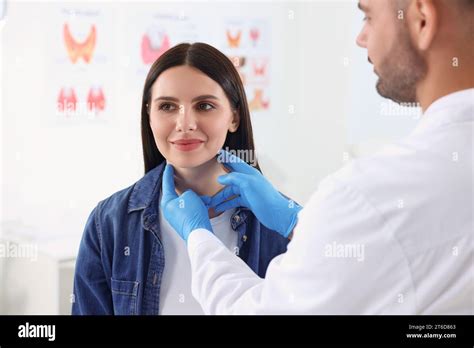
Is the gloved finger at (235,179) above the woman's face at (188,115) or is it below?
below

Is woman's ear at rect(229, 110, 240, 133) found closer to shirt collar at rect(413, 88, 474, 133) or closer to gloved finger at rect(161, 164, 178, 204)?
gloved finger at rect(161, 164, 178, 204)

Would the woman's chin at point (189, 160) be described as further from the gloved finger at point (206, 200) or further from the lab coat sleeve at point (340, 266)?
the lab coat sleeve at point (340, 266)

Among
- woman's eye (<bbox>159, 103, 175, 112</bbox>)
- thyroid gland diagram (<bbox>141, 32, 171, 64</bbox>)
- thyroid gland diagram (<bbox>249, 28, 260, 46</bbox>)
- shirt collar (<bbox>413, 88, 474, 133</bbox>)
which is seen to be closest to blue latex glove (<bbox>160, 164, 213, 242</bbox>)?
woman's eye (<bbox>159, 103, 175, 112</bbox>)

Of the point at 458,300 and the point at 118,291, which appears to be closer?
the point at 458,300

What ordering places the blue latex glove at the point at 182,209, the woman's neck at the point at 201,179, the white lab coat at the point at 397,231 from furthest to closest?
the woman's neck at the point at 201,179, the blue latex glove at the point at 182,209, the white lab coat at the point at 397,231

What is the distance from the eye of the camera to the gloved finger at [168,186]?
1.27m

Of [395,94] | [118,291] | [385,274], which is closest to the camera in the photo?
[385,274]

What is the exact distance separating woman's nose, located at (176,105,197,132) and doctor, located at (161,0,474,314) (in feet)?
1.04

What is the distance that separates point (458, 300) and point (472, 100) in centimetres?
31

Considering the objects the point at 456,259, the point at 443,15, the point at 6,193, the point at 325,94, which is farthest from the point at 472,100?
the point at 6,193

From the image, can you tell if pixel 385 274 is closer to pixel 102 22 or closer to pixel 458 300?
pixel 458 300

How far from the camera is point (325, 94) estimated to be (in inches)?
50.4

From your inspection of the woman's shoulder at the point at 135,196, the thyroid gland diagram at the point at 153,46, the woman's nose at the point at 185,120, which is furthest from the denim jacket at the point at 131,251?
the thyroid gland diagram at the point at 153,46

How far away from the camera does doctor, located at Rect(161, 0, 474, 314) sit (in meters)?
0.90
